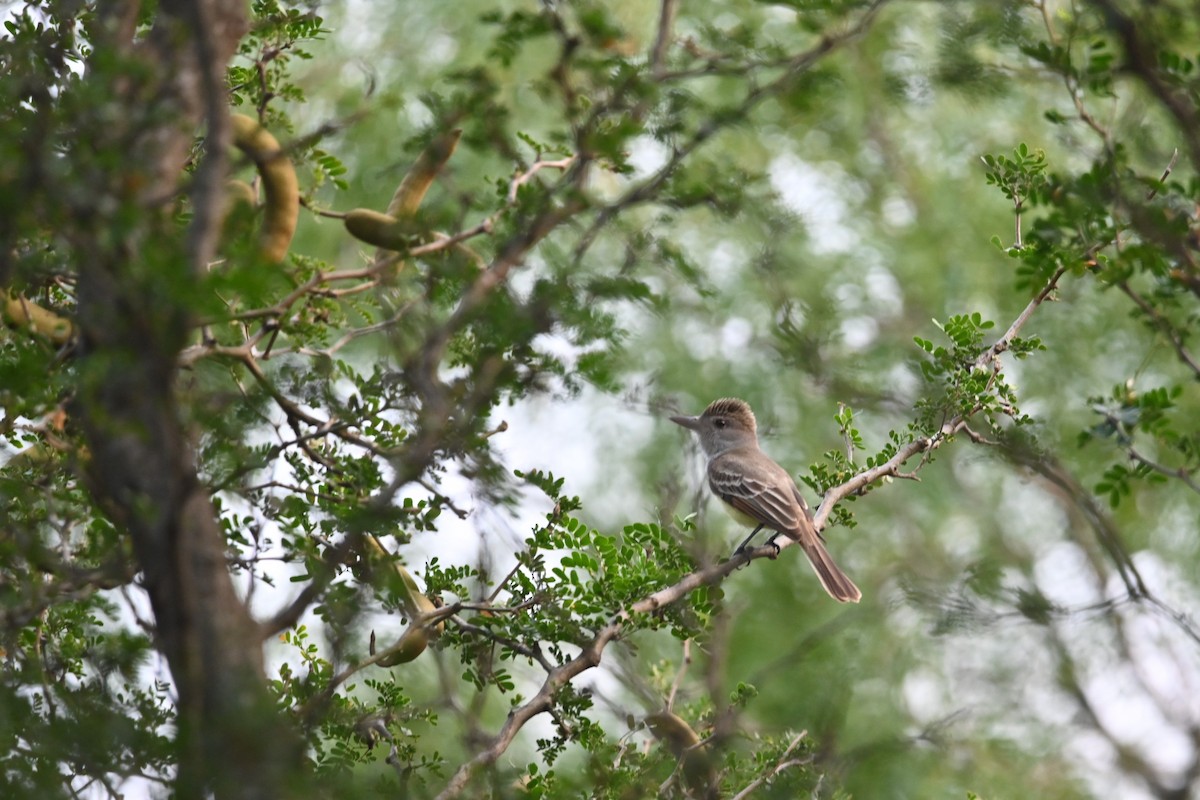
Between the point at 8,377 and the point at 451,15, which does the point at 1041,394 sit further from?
the point at 8,377

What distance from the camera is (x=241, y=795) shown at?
8.61 feet

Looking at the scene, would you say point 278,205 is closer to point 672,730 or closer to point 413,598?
point 413,598

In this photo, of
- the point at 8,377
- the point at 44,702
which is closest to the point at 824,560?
the point at 44,702

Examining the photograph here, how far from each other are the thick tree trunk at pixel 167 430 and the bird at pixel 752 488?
4.31 metres

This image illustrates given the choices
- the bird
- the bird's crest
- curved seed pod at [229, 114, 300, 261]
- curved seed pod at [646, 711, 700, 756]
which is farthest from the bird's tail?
curved seed pod at [229, 114, 300, 261]

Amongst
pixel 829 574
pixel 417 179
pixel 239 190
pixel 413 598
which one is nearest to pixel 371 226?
pixel 417 179

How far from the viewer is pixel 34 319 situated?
4348 millimetres

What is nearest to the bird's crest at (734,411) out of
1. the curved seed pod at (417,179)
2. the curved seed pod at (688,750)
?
the curved seed pod at (688,750)

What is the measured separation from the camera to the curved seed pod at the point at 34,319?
4.09 meters

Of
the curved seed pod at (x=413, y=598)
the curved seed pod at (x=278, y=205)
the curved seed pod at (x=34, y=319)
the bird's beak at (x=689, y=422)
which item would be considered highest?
the bird's beak at (x=689, y=422)

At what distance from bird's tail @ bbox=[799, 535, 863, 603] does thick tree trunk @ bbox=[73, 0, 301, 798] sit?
210 inches

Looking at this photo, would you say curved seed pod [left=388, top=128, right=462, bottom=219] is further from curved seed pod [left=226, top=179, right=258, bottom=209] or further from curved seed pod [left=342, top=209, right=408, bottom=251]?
curved seed pod [left=226, top=179, right=258, bottom=209]

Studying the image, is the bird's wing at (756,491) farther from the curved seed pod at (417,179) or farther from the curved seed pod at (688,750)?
the curved seed pod at (417,179)

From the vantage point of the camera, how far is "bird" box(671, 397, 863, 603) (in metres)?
7.82
